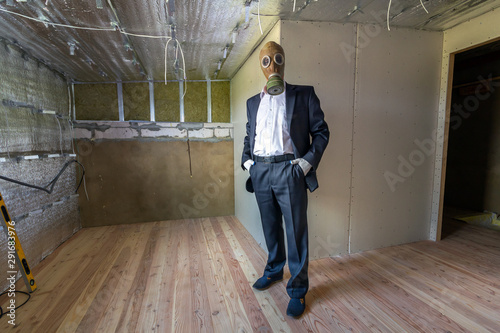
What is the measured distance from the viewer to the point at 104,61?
2.60m

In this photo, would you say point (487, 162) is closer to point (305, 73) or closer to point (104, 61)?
point (305, 73)

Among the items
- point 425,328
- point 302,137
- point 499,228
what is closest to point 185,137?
point 302,137

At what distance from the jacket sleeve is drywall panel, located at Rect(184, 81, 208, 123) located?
2.26m

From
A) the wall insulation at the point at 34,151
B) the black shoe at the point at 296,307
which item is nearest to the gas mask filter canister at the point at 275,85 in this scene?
the black shoe at the point at 296,307

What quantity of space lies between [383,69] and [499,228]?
259 cm

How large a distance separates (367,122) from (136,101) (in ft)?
9.73

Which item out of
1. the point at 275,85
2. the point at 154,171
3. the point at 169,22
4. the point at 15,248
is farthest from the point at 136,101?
the point at 275,85

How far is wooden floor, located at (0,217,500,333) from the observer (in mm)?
1469

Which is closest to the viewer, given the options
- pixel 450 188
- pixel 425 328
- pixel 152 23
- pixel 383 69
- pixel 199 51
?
pixel 425 328

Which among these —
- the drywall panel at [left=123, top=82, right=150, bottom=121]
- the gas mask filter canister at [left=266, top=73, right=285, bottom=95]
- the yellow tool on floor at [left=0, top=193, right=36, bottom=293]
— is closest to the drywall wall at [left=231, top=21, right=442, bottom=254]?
the gas mask filter canister at [left=266, top=73, right=285, bottom=95]

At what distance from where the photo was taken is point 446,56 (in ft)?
7.96

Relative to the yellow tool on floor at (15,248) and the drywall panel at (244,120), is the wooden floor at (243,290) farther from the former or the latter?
the drywall panel at (244,120)

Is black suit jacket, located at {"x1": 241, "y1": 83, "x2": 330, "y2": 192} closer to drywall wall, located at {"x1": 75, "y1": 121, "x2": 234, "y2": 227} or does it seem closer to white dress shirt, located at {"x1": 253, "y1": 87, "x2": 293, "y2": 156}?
white dress shirt, located at {"x1": 253, "y1": 87, "x2": 293, "y2": 156}

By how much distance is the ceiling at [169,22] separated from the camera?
1.68m
